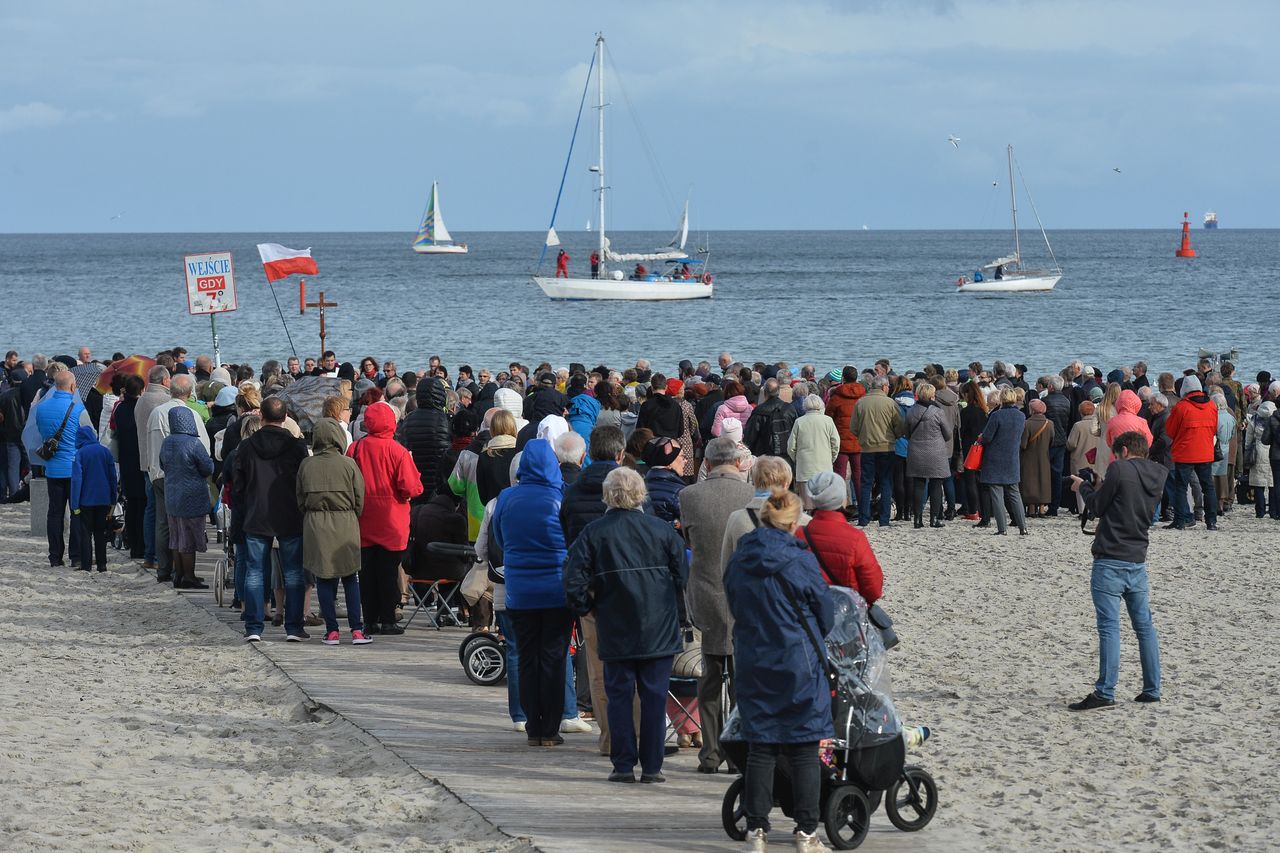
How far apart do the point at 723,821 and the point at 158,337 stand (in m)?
60.0

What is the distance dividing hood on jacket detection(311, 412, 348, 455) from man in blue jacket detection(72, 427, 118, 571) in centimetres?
411

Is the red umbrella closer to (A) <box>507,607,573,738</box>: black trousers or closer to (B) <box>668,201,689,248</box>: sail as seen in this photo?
(A) <box>507,607,573,738</box>: black trousers

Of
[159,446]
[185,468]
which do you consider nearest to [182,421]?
[185,468]

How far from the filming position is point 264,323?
72.1 m

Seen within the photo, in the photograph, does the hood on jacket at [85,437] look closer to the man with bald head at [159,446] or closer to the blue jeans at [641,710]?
the man with bald head at [159,446]

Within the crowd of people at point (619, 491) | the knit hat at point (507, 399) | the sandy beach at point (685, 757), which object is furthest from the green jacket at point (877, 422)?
the knit hat at point (507, 399)

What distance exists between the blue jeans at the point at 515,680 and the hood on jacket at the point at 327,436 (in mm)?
2077

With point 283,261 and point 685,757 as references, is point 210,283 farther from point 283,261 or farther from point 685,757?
point 685,757

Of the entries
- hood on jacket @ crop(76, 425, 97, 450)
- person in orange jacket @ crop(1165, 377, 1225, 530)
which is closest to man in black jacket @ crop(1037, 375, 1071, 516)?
person in orange jacket @ crop(1165, 377, 1225, 530)

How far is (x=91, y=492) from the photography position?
1365 cm

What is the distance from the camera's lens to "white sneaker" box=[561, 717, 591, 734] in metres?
8.45

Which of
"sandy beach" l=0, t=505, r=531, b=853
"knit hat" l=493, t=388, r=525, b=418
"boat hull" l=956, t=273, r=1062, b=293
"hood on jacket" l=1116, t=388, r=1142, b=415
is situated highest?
"boat hull" l=956, t=273, r=1062, b=293

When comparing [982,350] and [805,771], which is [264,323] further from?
[805,771]

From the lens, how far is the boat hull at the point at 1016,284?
95812mm
